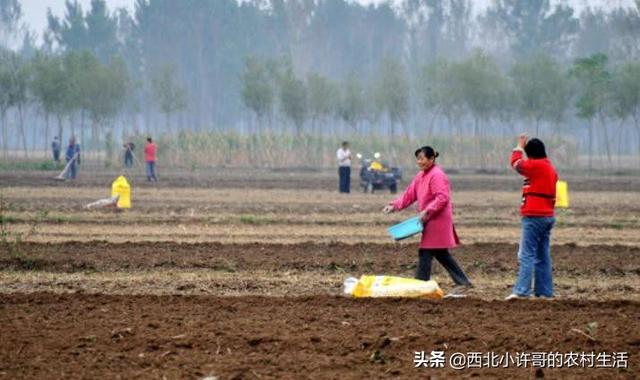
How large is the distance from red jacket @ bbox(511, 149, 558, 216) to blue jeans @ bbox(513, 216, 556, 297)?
0.33ft

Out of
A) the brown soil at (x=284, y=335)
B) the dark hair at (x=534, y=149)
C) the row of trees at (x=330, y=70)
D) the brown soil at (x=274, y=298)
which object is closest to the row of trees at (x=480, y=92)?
Result: the row of trees at (x=330, y=70)

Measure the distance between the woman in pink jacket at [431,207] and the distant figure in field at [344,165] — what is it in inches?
810

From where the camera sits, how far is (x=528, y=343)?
Answer: 1038 centimetres

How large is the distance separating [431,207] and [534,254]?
4.14ft

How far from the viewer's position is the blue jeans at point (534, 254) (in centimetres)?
1320

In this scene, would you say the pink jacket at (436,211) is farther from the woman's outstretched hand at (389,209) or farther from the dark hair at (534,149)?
the dark hair at (534,149)

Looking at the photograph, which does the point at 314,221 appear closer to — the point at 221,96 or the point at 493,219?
the point at 493,219

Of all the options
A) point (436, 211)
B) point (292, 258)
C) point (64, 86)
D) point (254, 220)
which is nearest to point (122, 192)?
point (254, 220)

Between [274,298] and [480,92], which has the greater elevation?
[480,92]

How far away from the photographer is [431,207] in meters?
13.5

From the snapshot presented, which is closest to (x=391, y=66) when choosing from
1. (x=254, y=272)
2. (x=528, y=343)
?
(x=254, y=272)

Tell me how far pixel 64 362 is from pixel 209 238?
12.3 metres

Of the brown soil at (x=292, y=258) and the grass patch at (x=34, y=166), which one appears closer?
the brown soil at (x=292, y=258)

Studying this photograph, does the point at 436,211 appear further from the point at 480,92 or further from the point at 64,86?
the point at 480,92
